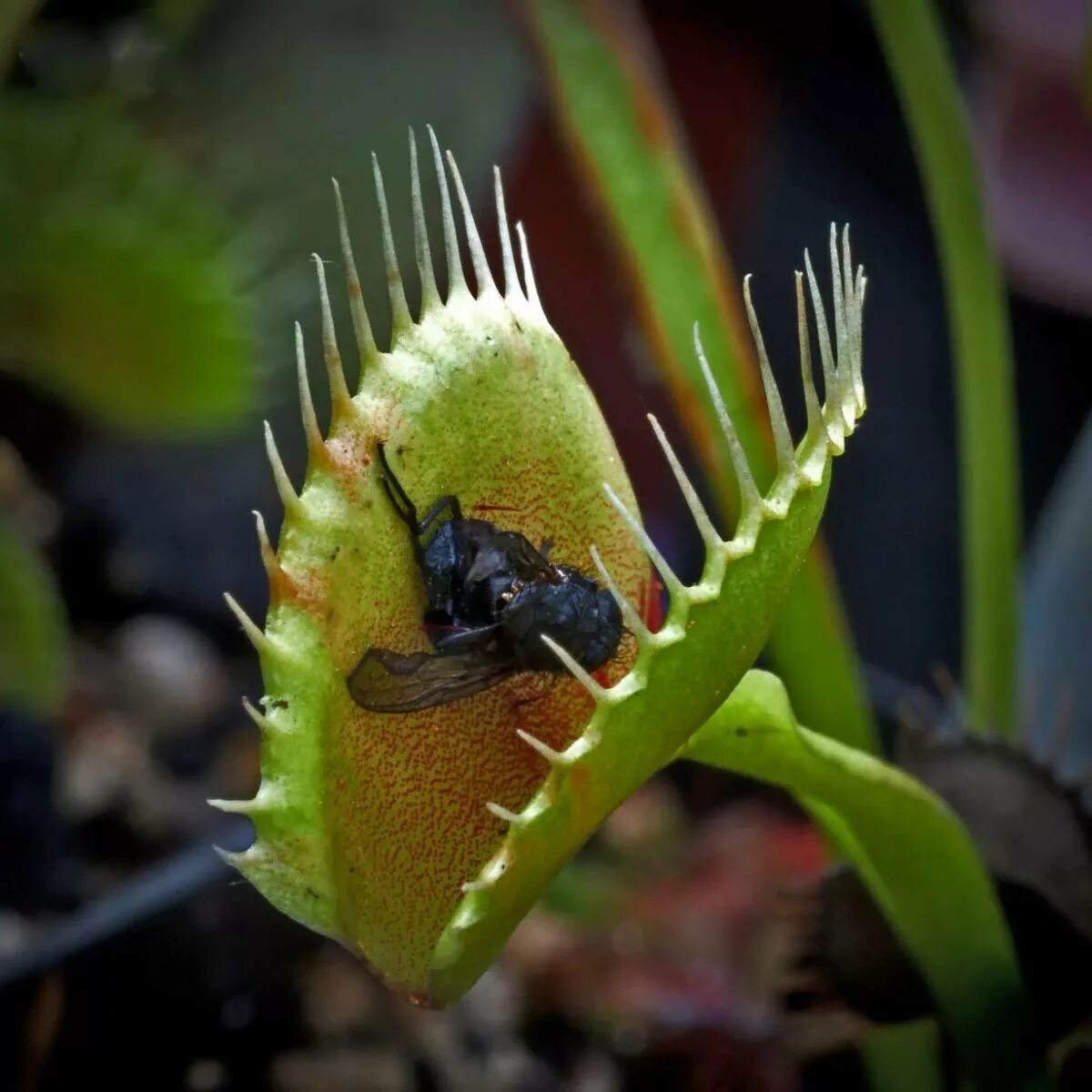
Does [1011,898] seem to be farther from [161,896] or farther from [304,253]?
[304,253]

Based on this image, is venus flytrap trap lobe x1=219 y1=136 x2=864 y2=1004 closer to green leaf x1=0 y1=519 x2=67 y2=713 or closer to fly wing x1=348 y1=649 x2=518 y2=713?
fly wing x1=348 y1=649 x2=518 y2=713

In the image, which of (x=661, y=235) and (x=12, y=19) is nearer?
(x=661, y=235)

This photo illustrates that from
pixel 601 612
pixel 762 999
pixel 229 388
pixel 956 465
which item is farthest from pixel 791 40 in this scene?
pixel 601 612

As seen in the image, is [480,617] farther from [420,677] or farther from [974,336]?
[974,336]

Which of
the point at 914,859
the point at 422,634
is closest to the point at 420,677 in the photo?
the point at 422,634

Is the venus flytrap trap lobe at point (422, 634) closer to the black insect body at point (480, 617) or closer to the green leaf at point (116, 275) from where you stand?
the black insect body at point (480, 617)

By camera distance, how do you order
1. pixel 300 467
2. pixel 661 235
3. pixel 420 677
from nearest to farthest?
pixel 420 677 → pixel 661 235 → pixel 300 467

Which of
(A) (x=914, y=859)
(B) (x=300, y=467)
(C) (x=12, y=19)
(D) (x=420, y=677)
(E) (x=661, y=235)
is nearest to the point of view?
(D) (x=420, y=677)

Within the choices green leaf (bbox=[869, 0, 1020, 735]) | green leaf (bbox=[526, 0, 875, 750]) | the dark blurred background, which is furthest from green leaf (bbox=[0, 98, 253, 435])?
green leaf (bbox=[869, 0, 1020, 735])
